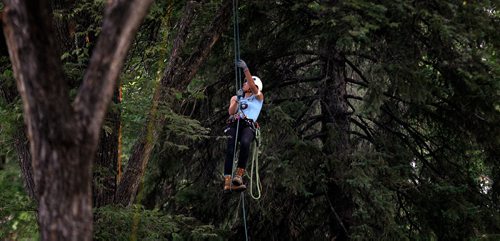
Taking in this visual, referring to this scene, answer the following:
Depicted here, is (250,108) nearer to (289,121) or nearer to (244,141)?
(244,141)

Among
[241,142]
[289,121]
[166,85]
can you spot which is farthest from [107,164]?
[289,121]

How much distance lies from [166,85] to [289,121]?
2075 millimetres

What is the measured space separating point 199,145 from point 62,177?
6973 mm

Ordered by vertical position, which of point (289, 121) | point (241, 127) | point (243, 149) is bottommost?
point (243, 149)

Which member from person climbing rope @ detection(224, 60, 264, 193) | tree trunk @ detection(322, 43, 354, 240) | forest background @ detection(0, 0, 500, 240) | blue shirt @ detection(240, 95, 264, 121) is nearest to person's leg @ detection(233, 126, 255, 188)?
person climbing rope @ detection(224, 60, 264, 193)

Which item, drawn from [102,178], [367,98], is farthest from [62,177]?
[367,98]

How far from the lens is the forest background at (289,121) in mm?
7617

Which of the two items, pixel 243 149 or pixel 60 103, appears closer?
pixel 60 103

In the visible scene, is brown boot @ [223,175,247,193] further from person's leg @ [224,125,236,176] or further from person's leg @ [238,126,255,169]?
person's leg @ [238,126,255,169]

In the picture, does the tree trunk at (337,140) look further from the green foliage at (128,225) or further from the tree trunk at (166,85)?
the green foliage at (128,225)

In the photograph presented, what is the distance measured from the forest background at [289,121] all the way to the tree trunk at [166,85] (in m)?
0.02

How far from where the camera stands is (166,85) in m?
7.97

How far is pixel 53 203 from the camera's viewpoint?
12.4 ft

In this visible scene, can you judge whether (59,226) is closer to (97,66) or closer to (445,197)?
(97,66)
